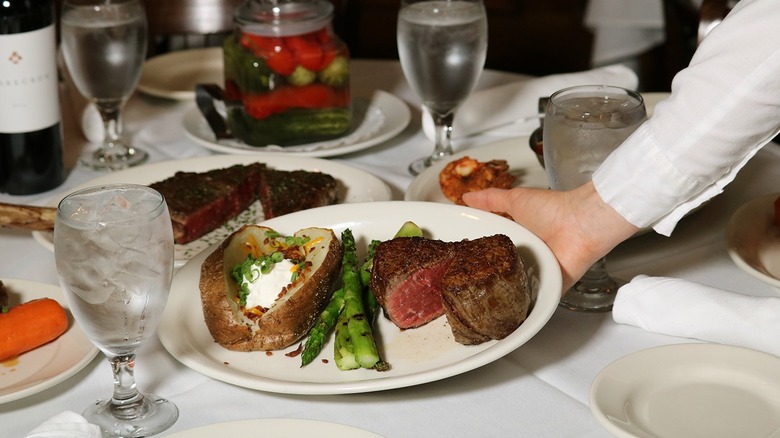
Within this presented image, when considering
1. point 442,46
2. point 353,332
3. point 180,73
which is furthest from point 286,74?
point 353,332

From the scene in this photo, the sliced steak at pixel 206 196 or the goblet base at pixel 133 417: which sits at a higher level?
the goblet base at pixel 133 417

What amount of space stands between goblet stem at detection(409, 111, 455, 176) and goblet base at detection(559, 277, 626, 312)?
0.66m

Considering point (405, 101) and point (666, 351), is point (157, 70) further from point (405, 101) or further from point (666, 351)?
point (666, 351)

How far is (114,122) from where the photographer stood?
215cm

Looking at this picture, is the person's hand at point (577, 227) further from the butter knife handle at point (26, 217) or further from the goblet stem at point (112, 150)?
the goblet stem at point (112, 150)

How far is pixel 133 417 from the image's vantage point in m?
1.16

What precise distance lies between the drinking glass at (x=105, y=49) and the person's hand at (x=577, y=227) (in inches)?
40.3

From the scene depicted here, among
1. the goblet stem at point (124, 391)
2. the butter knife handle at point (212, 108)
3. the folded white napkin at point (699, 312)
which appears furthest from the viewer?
the butter knife handle at point (212, 108)

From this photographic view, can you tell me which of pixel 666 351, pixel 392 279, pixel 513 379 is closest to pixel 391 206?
pixel 392 279

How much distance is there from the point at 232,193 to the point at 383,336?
2.11ft

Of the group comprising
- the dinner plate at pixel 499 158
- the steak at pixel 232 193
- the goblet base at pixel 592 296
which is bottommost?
the steak at pixel 232 193

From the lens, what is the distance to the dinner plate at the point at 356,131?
2.11 m

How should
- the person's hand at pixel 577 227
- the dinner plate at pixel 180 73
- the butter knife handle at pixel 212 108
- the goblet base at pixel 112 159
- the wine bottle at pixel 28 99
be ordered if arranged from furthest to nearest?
1. the dinner plate at pixel 180 73
2. the butter knife handle at pixel 212 108
3. the goblet base at pixel 112 159
4. the wine bottle at pixel 28 99
5. the person's hand at pixel 577 227

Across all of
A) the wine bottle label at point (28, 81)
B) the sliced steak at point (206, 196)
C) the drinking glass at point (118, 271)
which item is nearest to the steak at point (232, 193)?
the sliced steak at point (206, 196)
